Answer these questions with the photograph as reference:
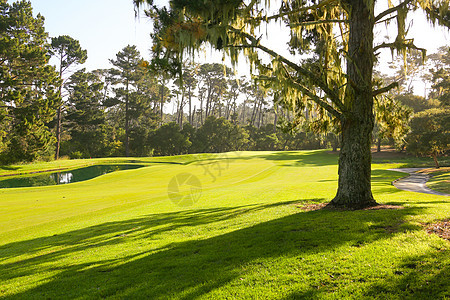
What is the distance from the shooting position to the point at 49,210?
1250 cm

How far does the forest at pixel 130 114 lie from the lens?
44.9 feet

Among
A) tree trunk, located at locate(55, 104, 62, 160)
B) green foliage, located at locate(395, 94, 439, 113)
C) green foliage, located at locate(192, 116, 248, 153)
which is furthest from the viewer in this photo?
green foliage, located at locate(192, 116, 248, 153)

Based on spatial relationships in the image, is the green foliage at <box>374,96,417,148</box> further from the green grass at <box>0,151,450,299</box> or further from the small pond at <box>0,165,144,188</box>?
the small pond at <box>0,165,144,188</box>

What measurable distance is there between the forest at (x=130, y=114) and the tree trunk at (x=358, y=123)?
155cm

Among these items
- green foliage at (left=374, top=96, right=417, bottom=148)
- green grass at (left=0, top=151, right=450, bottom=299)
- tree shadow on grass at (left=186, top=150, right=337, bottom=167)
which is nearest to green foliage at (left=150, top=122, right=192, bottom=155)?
tree shadow on grass at (left=186, top=150, right=337, bottom=167)

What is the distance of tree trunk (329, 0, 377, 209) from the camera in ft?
25.8

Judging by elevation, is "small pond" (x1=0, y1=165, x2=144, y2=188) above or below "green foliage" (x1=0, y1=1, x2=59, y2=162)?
below

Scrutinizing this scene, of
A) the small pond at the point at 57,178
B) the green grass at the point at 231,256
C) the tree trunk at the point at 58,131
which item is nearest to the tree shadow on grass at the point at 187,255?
the green grass at the point at 231,256

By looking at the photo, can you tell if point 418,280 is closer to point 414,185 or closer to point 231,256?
point 231,256

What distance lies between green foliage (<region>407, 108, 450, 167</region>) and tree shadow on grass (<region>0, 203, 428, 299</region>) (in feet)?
85.1

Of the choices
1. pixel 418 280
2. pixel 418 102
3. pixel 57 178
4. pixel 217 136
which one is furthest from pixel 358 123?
pixel 418 102

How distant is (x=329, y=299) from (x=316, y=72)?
7853mm

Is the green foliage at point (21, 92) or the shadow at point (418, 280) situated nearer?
the shadow at point (418, 280)

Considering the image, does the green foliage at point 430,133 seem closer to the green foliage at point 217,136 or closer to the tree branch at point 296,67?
the tree branch at point 296,67
